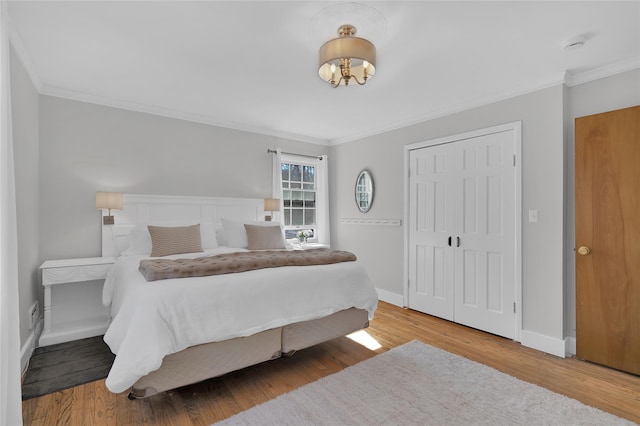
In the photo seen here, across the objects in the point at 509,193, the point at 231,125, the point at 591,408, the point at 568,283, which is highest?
the point at 231,125

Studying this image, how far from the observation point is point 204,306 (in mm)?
2047

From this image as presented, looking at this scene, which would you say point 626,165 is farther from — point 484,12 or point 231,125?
point 231,125

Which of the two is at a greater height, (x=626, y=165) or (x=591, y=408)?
(x=626, y=165)

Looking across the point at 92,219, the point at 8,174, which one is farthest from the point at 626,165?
the point at 92,219

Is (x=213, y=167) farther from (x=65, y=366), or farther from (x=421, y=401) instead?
(x=421, y=401)

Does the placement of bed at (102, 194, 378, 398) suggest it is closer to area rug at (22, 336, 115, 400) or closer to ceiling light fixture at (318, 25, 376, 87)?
area rug at (22, 336, 115, 400)

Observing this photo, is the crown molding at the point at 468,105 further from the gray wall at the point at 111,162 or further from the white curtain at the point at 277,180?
the gray wall at the point at 111,162

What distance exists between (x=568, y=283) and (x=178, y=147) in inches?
177

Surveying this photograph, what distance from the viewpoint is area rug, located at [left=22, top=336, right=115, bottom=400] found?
90.1 inches

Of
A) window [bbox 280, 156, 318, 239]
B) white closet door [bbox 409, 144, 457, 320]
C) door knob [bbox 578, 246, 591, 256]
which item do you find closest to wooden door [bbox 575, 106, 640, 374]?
door knob [bbox 578, 246, 591, 256]

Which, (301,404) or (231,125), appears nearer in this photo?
(301,404)

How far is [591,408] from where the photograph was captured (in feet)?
6.64

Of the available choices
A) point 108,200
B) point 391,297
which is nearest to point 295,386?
point 391,297

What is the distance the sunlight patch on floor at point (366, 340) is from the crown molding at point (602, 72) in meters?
3.00
